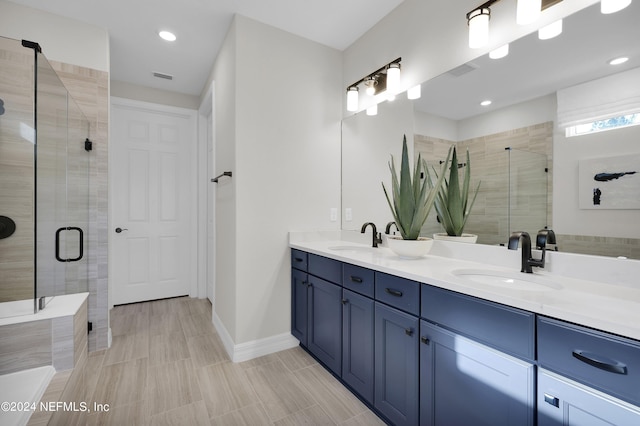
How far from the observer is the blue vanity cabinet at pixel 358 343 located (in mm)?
1609

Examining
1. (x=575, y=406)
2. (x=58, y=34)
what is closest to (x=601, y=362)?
(x=575, y=406)

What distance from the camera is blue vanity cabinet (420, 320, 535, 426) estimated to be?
3.14ft

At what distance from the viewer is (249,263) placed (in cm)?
227

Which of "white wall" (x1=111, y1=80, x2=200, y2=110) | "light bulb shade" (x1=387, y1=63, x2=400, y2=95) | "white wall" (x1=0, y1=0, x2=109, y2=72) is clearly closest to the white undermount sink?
"light bulb shade" (x1=387, y1=63, x2=400, y2=95)

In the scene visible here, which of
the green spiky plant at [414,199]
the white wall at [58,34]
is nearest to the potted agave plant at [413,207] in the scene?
the green spiky plant at [414,199]

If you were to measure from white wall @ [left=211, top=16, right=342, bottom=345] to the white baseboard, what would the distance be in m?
0.04

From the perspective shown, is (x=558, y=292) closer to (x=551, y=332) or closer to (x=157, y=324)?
(x=551, y=332)

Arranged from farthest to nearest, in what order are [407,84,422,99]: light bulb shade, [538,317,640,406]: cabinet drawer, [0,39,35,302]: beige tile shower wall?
[407,84,422,99]: light bulb shade → [0,39,35,302]: beige tile shower wall → [538,317,640,406]: cabinet drawer

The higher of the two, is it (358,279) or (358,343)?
(358,279)

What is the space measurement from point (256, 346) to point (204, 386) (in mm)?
471

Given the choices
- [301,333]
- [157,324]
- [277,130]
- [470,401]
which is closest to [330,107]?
[277,130]

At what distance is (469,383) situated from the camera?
1.11 meters

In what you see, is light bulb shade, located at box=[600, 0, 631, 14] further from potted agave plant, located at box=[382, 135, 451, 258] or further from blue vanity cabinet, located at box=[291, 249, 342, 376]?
blue vanity cabinet, located at box=[291, 249, 342, 376]

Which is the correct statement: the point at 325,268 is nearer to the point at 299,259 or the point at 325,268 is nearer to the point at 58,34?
the point at 299,259
